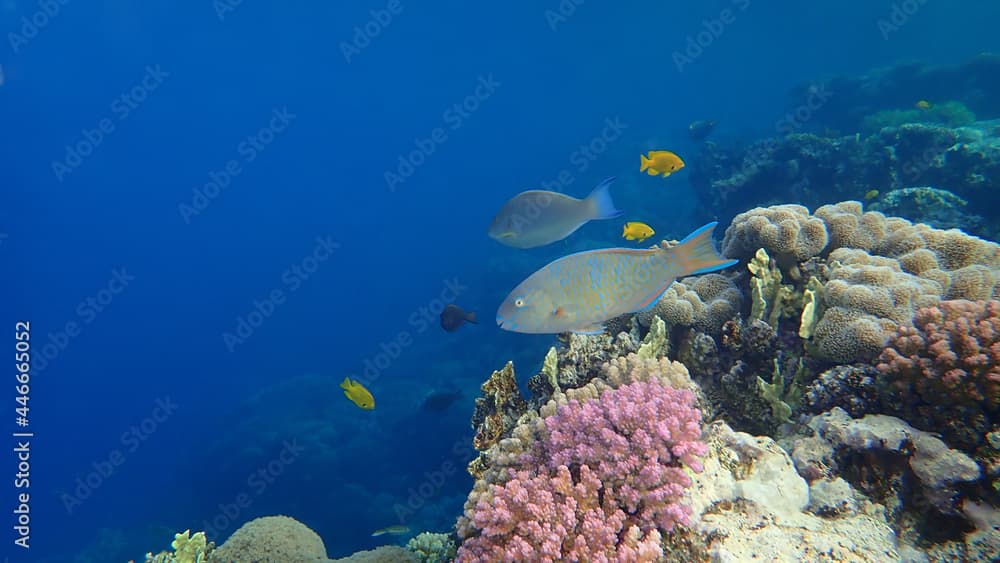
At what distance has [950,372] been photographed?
252cm

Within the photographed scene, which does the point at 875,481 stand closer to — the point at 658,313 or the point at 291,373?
the point at 658,313

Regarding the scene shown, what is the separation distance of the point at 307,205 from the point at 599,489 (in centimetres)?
11823

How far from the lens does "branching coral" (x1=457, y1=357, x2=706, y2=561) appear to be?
209 cm

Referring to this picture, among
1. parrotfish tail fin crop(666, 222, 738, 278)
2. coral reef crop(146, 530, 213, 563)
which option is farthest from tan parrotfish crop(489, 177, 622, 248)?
coral reef crop(146, 530, 213, 563)

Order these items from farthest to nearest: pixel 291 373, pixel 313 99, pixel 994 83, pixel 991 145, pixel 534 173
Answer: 1. pixel 313 99
2. pixel 534 173
3. pixel 291 373
4. pixel 994 83
5. pixel 991 145

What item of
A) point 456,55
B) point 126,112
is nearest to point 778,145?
point 456,55

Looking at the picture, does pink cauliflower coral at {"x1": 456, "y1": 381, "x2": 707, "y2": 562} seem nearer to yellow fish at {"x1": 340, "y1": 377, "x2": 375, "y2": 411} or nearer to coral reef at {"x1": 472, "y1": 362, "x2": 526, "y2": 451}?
coral reef at {"x1": 472, "y1": 362, "x2": 526, "y2": 451}

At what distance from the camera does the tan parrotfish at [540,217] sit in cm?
504

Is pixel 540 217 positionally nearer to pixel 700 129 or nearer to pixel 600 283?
pixel 600 283

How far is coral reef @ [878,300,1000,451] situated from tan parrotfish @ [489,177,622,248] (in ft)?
8.80

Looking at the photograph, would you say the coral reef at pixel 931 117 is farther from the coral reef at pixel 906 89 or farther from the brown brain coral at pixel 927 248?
the brown brain coral at pixel 927 248

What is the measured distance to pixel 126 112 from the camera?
105 m

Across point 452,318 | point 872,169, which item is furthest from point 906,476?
point 872,169

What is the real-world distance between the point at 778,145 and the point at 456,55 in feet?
416
